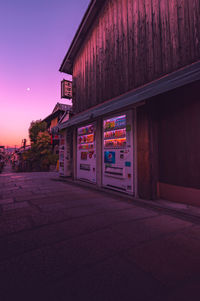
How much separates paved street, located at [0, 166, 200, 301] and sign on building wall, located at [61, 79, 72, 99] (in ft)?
26.3

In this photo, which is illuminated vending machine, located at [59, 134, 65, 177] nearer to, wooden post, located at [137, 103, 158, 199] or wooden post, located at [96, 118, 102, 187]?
wooden post, located at [96, 118, 102, 187]

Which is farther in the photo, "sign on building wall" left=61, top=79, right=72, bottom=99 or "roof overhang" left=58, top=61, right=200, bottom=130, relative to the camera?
"sign on building wall" left=61, top=79, right=72, bottom=99

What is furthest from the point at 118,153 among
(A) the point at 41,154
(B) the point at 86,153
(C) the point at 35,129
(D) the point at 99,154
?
(C) the point at 35,129

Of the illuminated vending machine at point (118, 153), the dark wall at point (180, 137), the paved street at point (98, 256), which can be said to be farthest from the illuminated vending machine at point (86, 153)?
the paved street at point (98, 256)

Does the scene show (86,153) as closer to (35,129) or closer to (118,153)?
(118,153)

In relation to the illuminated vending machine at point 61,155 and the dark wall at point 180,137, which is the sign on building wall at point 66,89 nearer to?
the illuminated vending machine at point 61,155

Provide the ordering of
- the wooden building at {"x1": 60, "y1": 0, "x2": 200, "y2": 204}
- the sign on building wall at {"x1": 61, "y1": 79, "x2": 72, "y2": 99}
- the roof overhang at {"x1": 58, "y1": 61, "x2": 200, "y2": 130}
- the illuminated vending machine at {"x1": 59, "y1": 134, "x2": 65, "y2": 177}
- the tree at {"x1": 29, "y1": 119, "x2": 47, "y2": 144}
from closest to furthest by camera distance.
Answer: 1. the roof overhang at {"x1": 58, "y1": 61, "x2": 200, "y2": 130}
2. the wooden building at {"x1": 60, "y1": 0, "x2": 200, "y2": 204}
3. the illuminated vending machine at {"x1": 59, "y1": 134, "x2": 65, "y2": 177}
4. the sign on building wall at {"x1": 61, "y1": 79, "x2": 72, "y2": 99}
5. the tree at {"x1": 29, "y1": 119, "x2": 47, "y2": 144}

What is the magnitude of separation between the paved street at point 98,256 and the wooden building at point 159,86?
1.41m

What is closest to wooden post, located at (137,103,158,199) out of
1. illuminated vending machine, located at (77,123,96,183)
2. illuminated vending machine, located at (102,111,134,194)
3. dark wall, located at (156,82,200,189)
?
dark wall, located at (156,82,200,189)

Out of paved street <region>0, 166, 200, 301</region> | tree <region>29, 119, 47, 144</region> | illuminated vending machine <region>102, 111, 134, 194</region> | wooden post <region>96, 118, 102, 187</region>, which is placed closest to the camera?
paved street <region>0, 166, 200, 301</region>

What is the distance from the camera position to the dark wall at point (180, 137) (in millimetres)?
4102

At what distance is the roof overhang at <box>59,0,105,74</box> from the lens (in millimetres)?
7184

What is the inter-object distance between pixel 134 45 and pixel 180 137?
352cm

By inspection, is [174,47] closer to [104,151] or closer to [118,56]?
[118,56]
